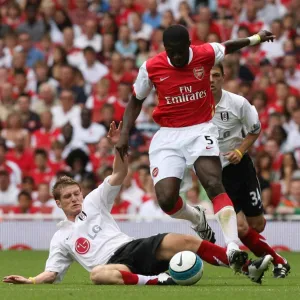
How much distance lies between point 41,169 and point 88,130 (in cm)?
129

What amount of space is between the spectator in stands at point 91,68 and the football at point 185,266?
11.7 meters

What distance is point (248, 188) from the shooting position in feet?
40.9

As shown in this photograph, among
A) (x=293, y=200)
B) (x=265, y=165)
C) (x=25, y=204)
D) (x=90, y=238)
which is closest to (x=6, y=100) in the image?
(x=25, y=204)

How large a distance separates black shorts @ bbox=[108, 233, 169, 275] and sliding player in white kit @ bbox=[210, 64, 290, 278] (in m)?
1.91

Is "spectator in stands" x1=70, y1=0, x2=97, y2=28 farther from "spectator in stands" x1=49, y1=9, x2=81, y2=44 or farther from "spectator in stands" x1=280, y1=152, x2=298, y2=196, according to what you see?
"spectator in stands" x1=280, y1=152, x2=298, y2=196

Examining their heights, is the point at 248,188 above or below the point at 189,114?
below

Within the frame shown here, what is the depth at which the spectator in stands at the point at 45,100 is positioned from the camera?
20.7 m

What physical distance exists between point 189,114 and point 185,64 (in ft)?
1.60

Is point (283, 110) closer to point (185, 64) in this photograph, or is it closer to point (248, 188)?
point (248, 188)

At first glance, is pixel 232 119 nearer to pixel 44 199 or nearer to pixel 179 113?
pixel 179 113

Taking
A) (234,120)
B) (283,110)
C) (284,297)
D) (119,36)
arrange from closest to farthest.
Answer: (284,297) < (234,120) < (283,110) < (119,36)

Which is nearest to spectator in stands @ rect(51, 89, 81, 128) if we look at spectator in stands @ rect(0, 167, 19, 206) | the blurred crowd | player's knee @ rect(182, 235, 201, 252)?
the blurred crowd

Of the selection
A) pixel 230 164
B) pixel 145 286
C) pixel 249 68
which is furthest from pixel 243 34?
pixel 145 286

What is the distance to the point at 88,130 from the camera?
19.7 metres
